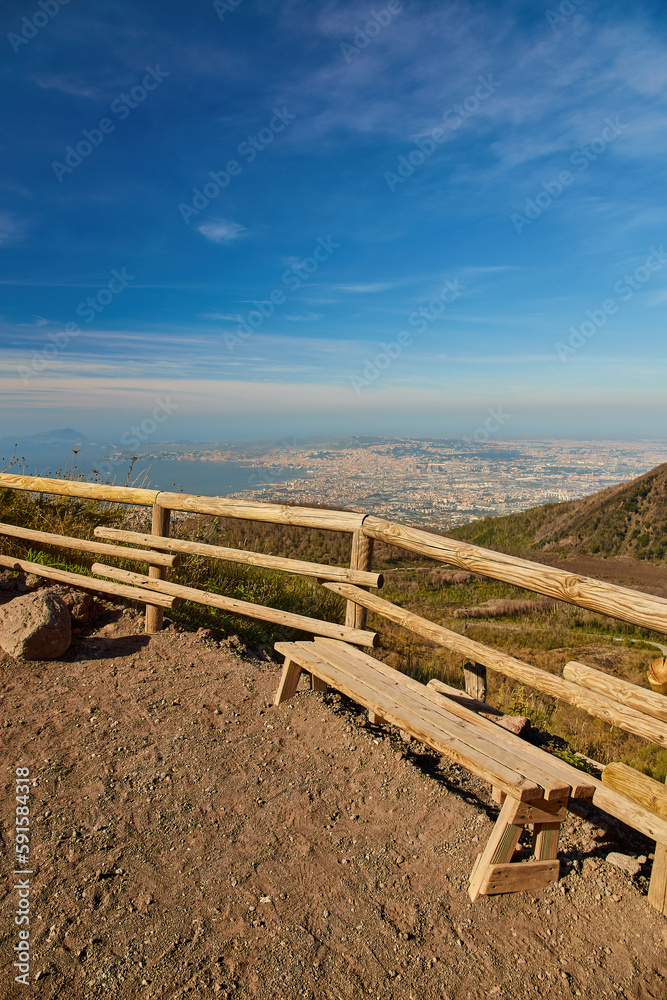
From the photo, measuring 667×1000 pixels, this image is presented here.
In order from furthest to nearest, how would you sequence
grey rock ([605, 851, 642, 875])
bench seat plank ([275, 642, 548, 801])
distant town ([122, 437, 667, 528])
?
distant town ([122, 437, 667, 528])
grey rock ([605, 851, 642, 875])
bench seat plank ([275, 642, 548, 801])

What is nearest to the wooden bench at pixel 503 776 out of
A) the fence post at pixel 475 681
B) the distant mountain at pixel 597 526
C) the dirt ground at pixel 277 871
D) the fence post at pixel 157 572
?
the dirt ground at pixel 277 871

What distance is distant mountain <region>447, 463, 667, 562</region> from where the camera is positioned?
22.3 metres

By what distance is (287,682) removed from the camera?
3861 millimetres

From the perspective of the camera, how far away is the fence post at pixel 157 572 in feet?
16.1

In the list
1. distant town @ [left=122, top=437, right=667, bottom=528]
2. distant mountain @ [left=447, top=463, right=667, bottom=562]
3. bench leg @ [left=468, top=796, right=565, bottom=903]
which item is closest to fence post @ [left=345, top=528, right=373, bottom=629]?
bench leg @ [left=468, top=796, right=565, bottom=903]

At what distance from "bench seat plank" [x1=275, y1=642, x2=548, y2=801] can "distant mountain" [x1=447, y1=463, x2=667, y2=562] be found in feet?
61.1

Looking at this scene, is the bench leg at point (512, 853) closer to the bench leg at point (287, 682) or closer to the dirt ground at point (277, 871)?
the dirt ground at point (277, 871)

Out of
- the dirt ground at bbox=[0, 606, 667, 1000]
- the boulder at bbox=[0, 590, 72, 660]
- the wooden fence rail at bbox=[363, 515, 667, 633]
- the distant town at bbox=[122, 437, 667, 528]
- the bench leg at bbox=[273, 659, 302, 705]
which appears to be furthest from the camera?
the distant town at bbox=[122, 437, 667, 528]

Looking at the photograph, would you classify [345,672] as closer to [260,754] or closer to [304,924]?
[260,754]

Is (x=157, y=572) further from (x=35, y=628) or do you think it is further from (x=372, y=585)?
(x=372, y=585)

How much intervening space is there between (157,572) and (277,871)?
307 centimetres

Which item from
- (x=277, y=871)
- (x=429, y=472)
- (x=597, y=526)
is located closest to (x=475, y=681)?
(x=277, y=871)

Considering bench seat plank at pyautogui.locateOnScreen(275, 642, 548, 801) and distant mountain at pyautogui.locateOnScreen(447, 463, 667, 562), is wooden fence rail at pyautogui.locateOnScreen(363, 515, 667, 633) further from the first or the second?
distant mountain at pyautogui.locateOnScreen(447, 463, 667, 562)

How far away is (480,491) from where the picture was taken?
49031mm
